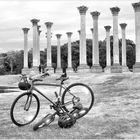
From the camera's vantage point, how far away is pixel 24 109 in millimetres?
14555

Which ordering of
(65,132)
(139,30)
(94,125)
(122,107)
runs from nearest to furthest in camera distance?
(65,132), (94,125), (122,107), (139,30)

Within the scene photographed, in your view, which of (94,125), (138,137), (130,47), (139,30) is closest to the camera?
(138,137)

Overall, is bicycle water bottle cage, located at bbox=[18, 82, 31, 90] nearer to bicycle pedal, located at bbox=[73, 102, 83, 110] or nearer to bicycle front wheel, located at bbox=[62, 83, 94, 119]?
bicycle front wheel, located at bbox=[62, 83, 94, 119]

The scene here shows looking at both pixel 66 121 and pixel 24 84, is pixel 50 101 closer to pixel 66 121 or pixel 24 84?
pixel 66 121

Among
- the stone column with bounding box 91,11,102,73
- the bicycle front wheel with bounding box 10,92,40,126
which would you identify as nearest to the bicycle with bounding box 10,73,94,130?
the bicycle front wheel with bounding box 10,92,40,126

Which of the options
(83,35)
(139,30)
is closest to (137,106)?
(139,30)

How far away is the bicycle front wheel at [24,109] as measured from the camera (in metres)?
14.2

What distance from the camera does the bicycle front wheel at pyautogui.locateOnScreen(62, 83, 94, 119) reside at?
14.9 metres

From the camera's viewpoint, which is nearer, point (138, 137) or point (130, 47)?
point (138, 137)

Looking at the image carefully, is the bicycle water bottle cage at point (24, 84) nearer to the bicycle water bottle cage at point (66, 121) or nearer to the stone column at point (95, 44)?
the bicycle water bottle cage at point (66, 121)

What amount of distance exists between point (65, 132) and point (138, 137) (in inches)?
119

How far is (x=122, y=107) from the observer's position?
19.5 m

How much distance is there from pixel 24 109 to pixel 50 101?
4.07ft

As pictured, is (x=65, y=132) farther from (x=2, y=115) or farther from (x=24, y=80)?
(x=2, y=115)
